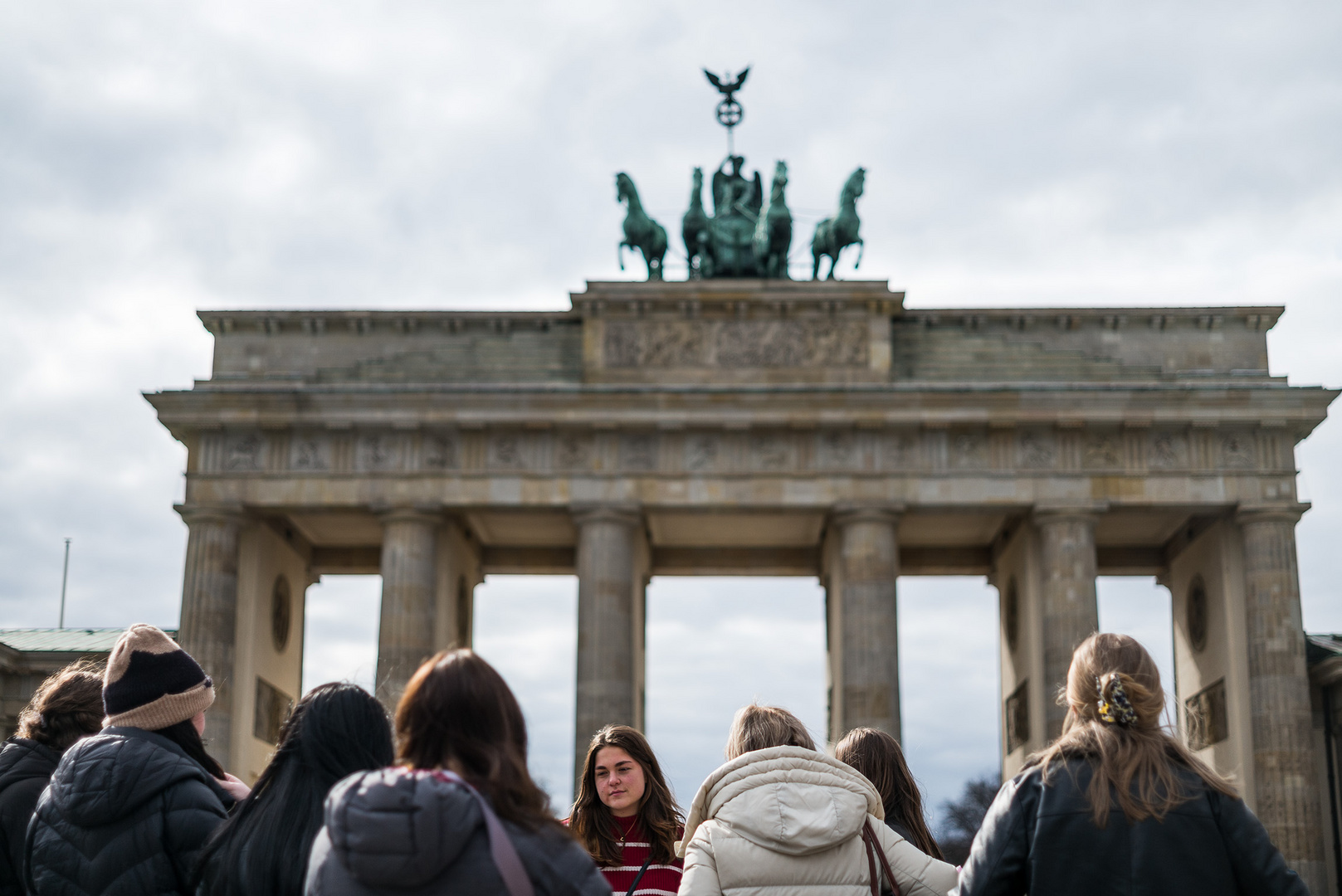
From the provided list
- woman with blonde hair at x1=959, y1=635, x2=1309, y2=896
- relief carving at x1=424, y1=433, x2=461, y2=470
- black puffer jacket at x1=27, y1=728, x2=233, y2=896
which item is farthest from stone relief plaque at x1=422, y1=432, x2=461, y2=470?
woman with blonde hair at x1=959, y1=635, x2=1309, y2=896

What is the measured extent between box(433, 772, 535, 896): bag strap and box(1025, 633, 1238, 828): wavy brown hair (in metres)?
2.11

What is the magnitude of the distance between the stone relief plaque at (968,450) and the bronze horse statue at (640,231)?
872 cm

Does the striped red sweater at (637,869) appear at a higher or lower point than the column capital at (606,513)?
lower

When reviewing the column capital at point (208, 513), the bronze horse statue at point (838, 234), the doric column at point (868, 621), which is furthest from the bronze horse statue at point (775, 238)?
the column capital at point (208, 513)

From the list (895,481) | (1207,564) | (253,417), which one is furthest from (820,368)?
(253,417)

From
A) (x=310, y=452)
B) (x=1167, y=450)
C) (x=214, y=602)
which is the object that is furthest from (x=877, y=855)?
(x=310, y=452)

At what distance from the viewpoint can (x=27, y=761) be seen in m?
6.75

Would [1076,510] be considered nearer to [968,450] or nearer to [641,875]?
[968,450]

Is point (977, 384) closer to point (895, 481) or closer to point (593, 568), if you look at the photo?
point (895, 481)

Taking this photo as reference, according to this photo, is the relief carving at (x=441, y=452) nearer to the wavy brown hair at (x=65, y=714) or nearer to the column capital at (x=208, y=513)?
the column capital at (x=208, y=513)

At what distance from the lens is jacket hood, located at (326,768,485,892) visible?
4.05 metres

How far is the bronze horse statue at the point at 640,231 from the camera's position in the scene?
126ft

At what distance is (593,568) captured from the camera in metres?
35.5

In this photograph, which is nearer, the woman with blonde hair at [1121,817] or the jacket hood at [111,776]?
the woman with blonde hair at [1121,817]
